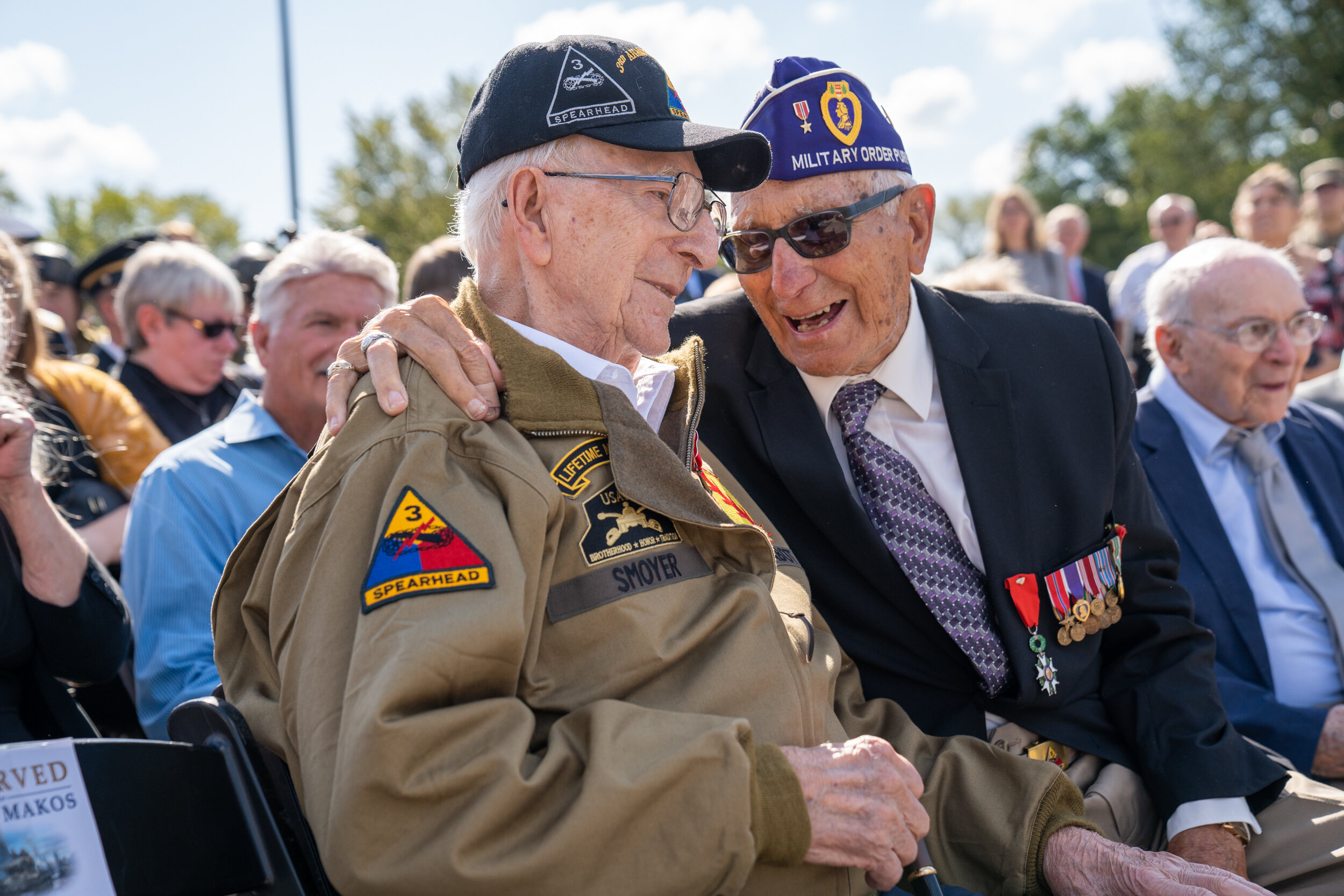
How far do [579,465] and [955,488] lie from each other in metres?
1.15

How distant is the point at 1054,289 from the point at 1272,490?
16.2ft

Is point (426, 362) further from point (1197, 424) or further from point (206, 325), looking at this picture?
point (206, 325)

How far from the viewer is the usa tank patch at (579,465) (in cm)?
182

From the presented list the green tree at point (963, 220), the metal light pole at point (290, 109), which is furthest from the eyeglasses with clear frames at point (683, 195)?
the green tree at point (963, 220)

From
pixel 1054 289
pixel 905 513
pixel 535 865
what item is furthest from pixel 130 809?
pixel 1054 289

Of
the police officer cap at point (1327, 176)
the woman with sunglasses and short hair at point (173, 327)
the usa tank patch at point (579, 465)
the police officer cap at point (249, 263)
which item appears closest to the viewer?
the usa tank patch at point (579, 465)

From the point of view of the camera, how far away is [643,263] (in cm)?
212

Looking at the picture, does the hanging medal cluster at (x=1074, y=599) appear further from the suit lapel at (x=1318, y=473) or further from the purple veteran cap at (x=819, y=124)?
the suit lapel at (x=1318, y=473)

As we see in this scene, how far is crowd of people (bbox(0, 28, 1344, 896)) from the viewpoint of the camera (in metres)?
1.56

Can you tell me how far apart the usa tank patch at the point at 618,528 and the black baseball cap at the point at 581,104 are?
67 centimetres

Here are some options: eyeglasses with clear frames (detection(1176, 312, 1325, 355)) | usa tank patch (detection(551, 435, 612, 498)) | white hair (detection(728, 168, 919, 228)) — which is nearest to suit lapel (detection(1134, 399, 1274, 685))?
eyeglasses with clear frames (detection(1176, 312, 1325, 355))

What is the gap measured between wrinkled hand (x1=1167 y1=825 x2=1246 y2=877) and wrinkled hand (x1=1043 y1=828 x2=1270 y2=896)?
0.26 m

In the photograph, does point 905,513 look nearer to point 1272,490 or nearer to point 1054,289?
point 1272,490

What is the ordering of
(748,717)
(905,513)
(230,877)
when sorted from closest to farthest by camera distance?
(230,877), (748,717), (905,513)
